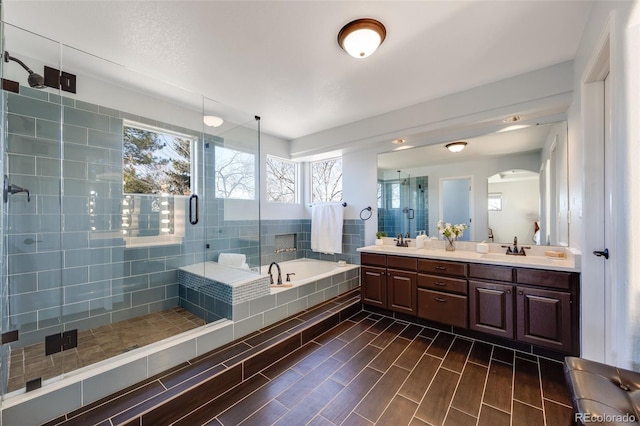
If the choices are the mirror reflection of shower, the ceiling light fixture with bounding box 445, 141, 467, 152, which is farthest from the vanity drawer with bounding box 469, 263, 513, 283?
the ceiling light fixture with bounding box 445, 141, 467, 152

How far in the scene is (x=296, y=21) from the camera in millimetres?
1720

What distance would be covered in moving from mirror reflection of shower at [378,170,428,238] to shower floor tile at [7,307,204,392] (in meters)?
2.64

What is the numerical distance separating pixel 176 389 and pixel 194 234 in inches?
76.2

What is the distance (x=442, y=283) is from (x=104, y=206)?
3589 mm

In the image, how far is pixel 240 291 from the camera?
234 centimetres

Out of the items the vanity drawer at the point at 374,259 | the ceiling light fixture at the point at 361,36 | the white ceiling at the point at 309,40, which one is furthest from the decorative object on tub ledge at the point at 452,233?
the ceiling light fixture at the point at 361,36

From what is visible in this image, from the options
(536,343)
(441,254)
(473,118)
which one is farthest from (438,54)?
(536,343)

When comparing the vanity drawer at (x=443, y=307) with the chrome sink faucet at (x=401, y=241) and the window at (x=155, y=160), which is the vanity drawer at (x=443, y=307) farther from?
the window at (x=155, y=160)

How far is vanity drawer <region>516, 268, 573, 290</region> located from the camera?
2004mm

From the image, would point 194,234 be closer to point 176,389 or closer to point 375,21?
point 176,389

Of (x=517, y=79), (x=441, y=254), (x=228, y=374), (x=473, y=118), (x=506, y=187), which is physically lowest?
(x=228, y=374)

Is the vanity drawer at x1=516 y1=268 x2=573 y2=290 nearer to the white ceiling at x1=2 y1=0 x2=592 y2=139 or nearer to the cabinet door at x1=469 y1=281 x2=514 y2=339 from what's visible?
the cabinet door at x1=469 y1=281 x2=514 y2=339

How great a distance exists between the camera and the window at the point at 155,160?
9.07 ft

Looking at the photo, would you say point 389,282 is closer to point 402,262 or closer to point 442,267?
point 402,262
